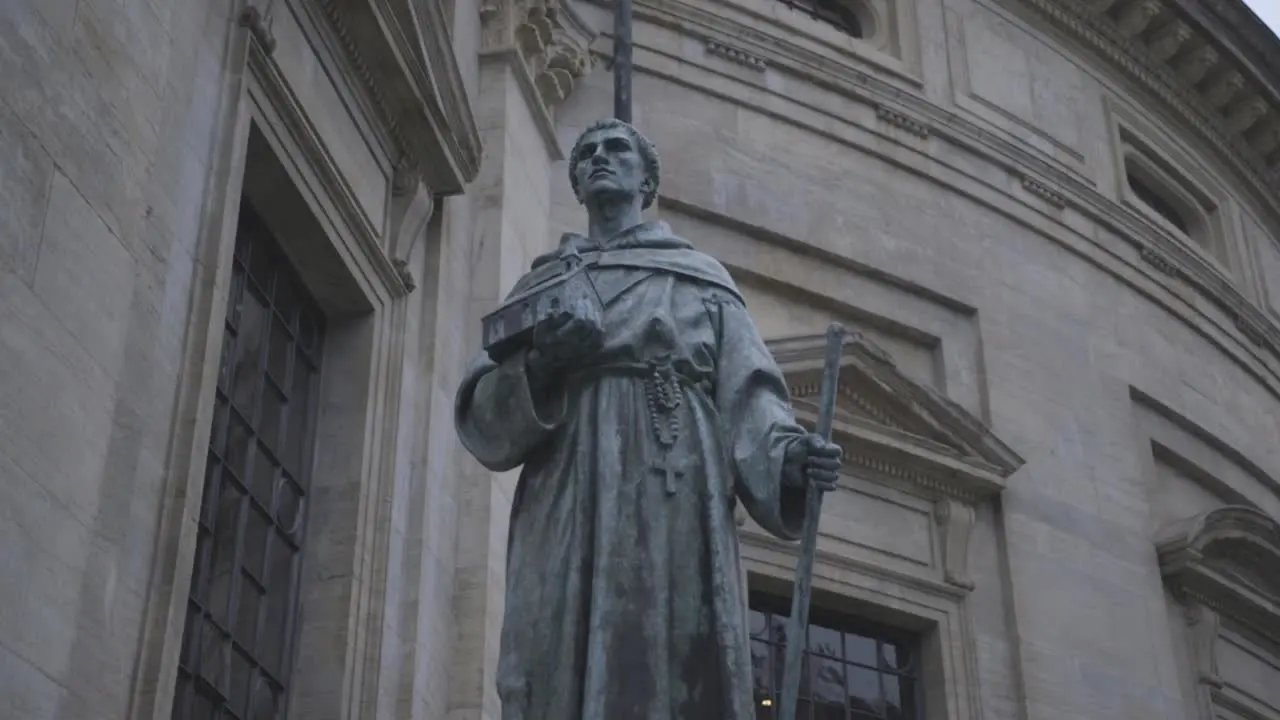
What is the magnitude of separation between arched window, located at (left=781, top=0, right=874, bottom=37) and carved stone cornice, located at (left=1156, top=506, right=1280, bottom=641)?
541 cm

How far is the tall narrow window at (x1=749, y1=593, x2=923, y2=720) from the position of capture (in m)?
13.2

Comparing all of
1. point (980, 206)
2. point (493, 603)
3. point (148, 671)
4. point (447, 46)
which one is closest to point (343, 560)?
point (493, 603)

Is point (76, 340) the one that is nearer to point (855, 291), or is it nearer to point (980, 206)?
point (855, 291)

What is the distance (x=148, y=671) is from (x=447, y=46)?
514cm

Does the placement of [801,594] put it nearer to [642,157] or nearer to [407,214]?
[642,157]

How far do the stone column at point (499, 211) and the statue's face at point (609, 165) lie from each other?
5014 mm

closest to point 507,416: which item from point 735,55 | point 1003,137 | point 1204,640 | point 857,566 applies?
point 857,566

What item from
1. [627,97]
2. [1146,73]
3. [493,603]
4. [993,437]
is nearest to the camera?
[493,603]

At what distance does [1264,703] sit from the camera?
16547 mm

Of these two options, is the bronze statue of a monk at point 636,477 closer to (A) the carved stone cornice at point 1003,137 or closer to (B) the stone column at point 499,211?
(B) the stone column at point 499,211

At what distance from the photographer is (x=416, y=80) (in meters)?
10.5

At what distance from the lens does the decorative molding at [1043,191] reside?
17.0 metres

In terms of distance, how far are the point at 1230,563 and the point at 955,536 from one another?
3850 millimetres

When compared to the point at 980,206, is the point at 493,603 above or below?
below
